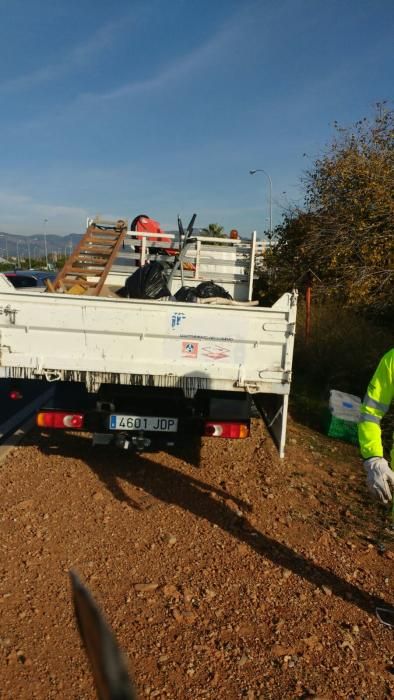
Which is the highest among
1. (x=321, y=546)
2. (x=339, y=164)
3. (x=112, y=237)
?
(x=339, y=164)

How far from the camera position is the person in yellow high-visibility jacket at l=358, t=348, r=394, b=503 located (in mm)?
2547

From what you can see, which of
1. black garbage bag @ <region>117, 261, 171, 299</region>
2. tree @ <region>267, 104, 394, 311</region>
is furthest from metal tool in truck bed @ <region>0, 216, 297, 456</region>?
tree @ <region>267, 104, 394, 311</region>

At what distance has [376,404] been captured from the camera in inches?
102

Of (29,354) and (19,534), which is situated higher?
(29,354)

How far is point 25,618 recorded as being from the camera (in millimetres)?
2543

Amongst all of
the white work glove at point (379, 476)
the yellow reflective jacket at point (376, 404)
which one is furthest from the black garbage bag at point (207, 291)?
the white work glove at point (379, 476)

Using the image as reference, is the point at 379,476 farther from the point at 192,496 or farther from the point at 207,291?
the point at 207,291

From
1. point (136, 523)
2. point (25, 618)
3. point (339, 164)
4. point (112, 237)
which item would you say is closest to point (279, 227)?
point (339, 164)

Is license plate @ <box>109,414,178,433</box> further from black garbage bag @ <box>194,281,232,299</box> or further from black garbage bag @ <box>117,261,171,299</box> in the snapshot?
black garbage bag @ <box>194,281,232,299</box>

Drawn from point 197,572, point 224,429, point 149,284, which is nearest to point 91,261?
point 149,284

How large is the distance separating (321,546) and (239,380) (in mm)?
1293

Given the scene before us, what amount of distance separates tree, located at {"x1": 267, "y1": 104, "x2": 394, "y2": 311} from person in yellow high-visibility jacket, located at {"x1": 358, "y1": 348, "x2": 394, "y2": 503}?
6926 millimetres

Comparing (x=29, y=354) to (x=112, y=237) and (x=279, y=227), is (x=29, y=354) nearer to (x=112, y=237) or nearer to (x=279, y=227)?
(x=112, y=237)

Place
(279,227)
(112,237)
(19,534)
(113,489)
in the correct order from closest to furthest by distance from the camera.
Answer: (19,534)
(113,489)
(112,237)
(279,227)
